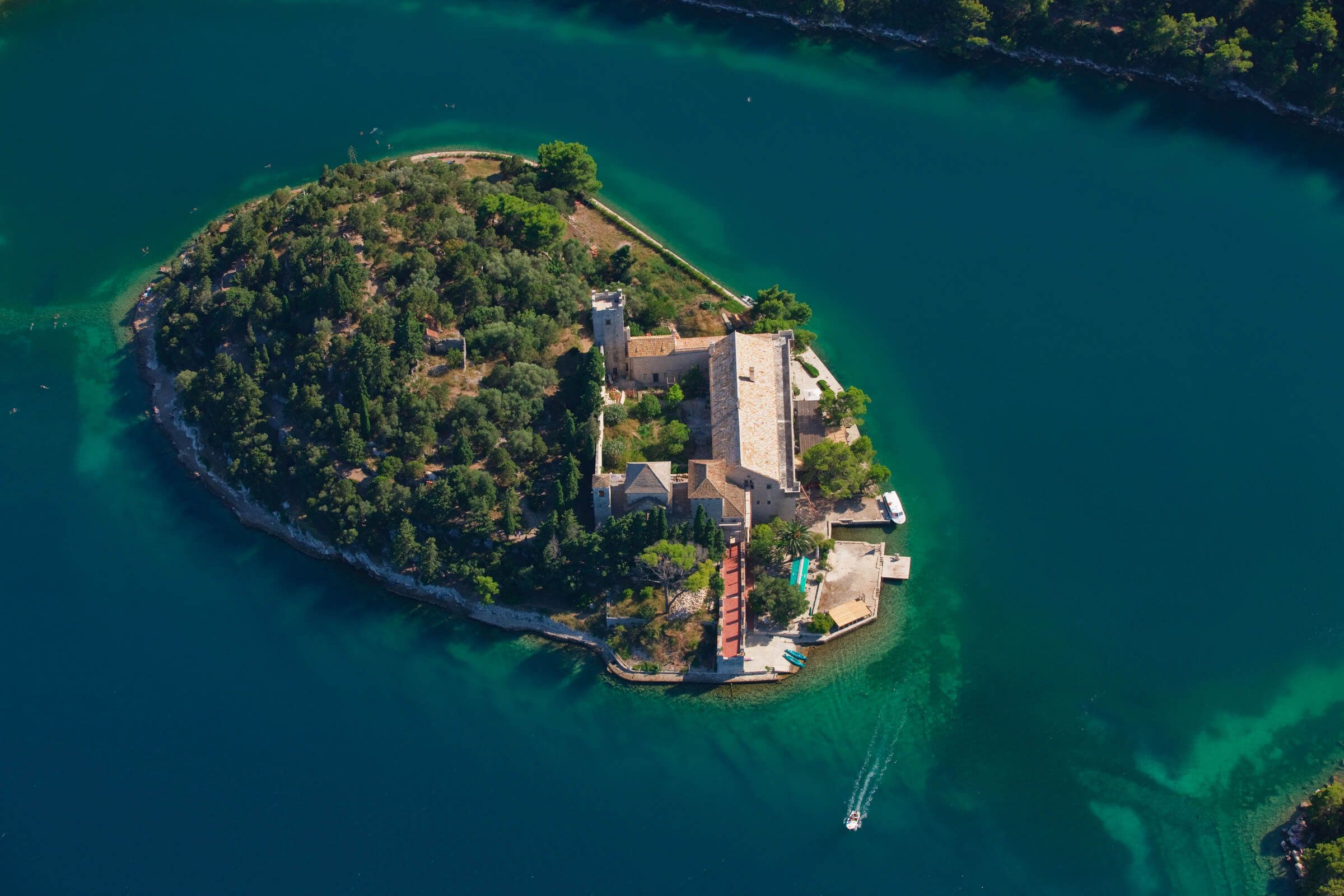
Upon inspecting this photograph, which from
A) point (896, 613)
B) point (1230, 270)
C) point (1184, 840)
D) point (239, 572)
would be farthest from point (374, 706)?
point (1230, 270)

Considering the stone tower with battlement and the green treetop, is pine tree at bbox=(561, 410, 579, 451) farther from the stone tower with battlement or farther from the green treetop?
the green treetop

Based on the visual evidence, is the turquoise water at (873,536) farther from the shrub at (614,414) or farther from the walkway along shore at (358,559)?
the shrub at (614,414)

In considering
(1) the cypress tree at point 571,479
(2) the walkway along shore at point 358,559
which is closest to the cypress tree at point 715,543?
(2) the walkway along shore at point 358,559

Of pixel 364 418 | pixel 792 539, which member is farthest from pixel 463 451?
pixel 792 539

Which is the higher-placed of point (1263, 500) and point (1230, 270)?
point (1230, 270)

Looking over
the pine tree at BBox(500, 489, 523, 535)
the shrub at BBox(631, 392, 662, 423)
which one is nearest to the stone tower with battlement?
the shrub at BBox(631, 392, 662, 423)

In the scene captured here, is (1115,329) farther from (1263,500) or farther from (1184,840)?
(1184,840)

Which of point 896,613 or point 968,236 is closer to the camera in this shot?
point 896,613
